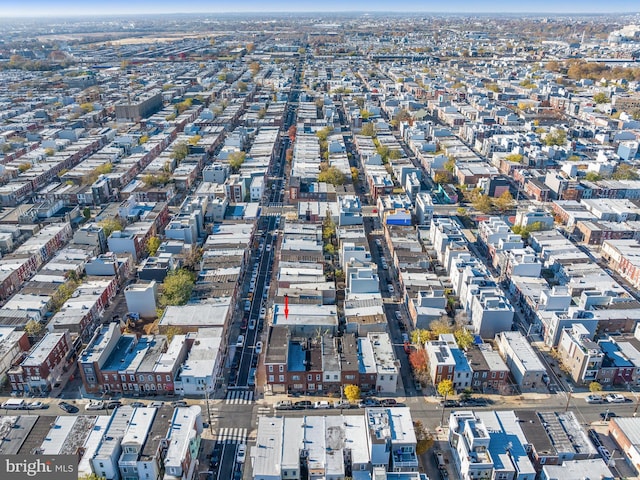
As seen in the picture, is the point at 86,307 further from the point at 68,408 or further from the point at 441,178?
the point at 441,178

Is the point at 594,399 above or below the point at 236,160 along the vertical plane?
below

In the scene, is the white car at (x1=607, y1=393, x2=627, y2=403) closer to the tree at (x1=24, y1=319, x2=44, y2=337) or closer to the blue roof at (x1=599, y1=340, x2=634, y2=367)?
the blue roof at (x1=599, y1=340, x2=634, y2=367)

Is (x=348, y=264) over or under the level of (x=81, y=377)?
over

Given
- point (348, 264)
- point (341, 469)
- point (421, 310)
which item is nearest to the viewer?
point (341, 469)

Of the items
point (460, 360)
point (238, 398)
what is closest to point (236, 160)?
point (238, 398)

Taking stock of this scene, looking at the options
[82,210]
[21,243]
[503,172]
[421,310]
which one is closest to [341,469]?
[421,310]

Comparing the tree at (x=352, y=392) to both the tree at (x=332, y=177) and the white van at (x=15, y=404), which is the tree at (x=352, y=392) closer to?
the white van at (x=15, y=404)

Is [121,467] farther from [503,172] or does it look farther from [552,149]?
[552,149]

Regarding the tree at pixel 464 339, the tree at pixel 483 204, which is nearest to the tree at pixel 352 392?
the tree at pixel 464 339
